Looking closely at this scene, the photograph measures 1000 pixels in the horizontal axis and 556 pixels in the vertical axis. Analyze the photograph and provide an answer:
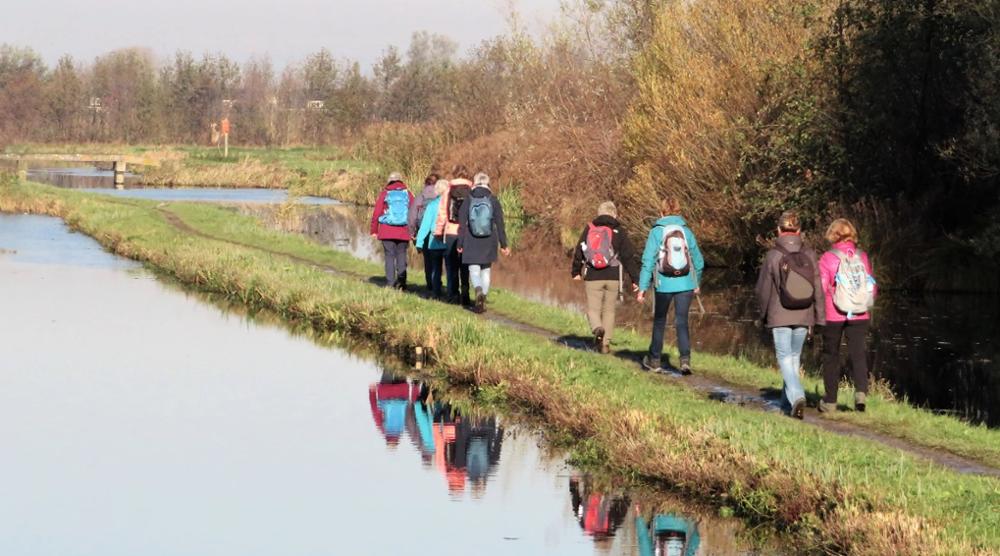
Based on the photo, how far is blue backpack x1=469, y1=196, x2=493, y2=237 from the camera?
22859 millimetres

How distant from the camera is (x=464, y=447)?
14.7 m

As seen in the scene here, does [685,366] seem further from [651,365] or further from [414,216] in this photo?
[414,216]

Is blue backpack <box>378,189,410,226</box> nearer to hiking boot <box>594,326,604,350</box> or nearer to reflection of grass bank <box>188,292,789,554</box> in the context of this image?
reflection of grass bank <box>188,292,789,554</box>

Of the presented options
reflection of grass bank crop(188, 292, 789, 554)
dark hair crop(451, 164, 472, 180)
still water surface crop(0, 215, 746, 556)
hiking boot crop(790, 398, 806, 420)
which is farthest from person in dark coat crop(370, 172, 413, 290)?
hiking boot crop(790, 398, 806, 420)

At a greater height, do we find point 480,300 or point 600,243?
point 600,243

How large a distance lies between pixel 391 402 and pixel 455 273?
7926mm

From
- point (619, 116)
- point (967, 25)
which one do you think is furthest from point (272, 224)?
point (967, 25)

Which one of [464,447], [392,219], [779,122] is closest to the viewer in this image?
[464,447]

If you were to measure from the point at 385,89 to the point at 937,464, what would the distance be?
103 meters

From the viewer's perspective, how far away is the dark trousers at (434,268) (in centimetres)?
2566

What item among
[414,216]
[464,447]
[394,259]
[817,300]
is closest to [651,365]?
[817,300]

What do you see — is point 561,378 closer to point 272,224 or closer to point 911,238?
point 911,238

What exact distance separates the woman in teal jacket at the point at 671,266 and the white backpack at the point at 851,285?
2143 millimetres

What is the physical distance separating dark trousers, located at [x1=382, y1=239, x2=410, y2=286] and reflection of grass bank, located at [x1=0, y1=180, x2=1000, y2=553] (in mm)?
1004
